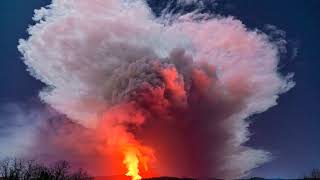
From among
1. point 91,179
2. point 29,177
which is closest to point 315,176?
point 91,179

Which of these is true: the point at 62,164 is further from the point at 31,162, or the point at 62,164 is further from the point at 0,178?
the point at 0,178

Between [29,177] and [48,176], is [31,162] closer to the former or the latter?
[29,177]

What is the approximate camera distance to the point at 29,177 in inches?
5389

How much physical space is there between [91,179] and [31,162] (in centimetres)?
2556

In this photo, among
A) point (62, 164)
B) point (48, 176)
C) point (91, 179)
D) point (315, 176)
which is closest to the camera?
point (48, 176)

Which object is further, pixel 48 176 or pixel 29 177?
pixel 29 177

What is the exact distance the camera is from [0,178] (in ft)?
430

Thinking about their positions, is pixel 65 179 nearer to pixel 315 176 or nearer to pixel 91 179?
pixel 91 179

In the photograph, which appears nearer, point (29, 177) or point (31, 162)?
point (29, 177)

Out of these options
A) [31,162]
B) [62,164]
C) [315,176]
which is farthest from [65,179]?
[315,176]

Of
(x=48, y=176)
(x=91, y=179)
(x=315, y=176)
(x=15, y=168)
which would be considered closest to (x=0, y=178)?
(x=15, y=168)

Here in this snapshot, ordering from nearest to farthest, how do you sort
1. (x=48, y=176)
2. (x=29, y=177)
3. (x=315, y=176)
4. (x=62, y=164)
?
(x=48, y=176), (x=29, y=177), (x=62, y=164), (x=315, y=176)

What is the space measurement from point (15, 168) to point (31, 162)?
2071 centimetres

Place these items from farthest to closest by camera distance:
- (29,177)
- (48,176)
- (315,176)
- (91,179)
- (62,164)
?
(315,176) < (91,179) < (62,164) < (29,177) < (48,176)
